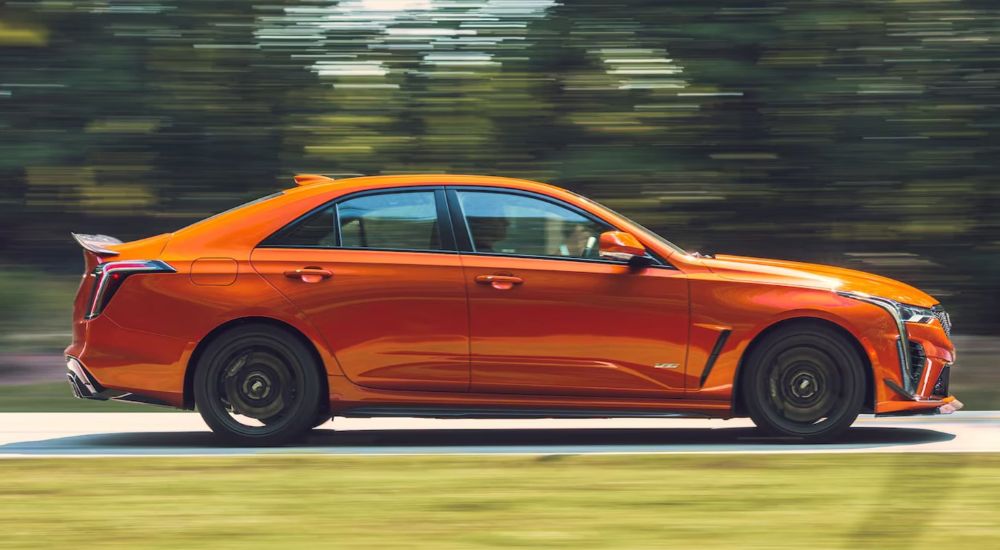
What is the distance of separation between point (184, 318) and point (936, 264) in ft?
24.8

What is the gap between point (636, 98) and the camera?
492 inches

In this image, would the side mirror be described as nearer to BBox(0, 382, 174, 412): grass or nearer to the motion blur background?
BBox(0, 382, 174, 412): grass

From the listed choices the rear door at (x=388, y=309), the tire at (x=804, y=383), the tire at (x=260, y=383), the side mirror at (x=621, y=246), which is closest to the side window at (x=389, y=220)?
the rear door at (x=388, y=309)

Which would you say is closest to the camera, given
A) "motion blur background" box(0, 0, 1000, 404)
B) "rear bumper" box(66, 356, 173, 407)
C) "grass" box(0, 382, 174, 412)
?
"rear bumper" box(66, 356, 173, 407)

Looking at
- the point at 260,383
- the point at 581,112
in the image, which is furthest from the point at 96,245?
the point at 581,112

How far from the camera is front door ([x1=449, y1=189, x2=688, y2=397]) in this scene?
757 cm

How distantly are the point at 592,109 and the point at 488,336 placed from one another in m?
5.32

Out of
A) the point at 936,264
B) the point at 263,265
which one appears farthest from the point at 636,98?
the point at 263,265

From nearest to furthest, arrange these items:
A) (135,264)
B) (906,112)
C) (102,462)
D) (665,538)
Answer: (665,538) → (102,462) → (135,264) → (906,112)

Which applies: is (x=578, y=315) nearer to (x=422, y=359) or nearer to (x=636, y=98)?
(x=422, y=359)

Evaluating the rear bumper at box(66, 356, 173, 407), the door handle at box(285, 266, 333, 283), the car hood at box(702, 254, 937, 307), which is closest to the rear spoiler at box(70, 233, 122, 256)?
the rear bumper at box(66, 356, 173, 407)

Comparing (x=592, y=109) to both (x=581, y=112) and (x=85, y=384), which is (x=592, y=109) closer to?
(x=581, y=112)

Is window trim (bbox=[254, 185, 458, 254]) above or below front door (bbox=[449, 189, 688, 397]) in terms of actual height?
above

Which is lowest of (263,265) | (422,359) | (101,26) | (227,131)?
(422,359)
